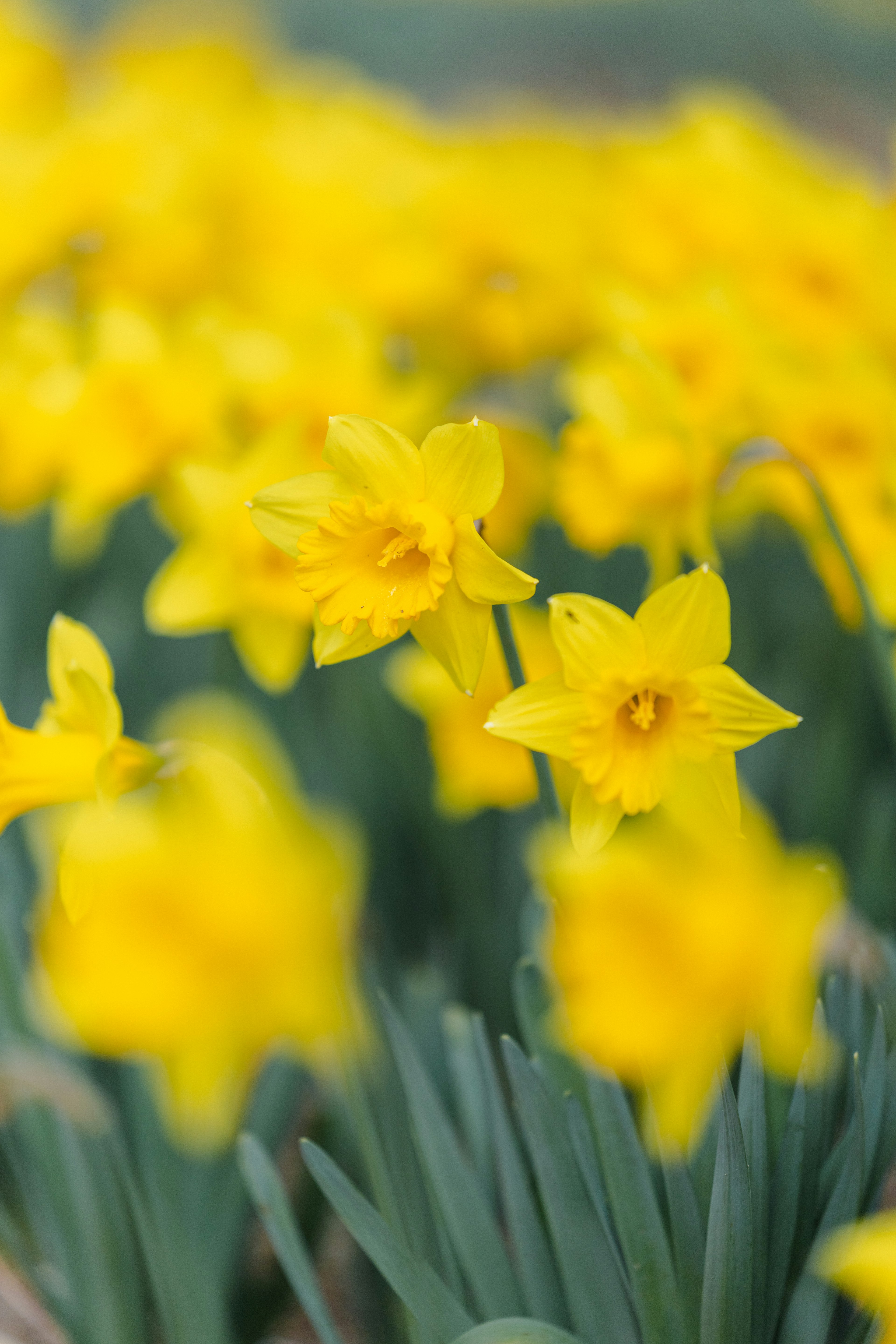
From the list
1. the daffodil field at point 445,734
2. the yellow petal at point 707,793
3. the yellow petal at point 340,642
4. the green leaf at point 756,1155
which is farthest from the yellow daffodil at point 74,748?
the green leaf at point 756,1155

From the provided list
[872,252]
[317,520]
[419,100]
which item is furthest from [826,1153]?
[419,100]

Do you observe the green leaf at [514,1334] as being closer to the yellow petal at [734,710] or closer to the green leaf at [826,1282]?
the green leaf at [826,1282]

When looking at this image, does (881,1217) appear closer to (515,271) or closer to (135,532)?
(515,271)

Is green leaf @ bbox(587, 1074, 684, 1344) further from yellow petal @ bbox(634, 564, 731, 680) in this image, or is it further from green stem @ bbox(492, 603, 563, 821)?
yellow petal @ bbox(634, 564, 731, 680)

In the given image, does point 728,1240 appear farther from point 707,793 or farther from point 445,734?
point 445,734

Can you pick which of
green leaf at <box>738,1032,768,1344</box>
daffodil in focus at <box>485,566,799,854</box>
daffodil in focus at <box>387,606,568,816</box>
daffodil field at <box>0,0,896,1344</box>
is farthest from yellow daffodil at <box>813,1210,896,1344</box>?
daffodil in focus at <box>387,606,568,816</box>

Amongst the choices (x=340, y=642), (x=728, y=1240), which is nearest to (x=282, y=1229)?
(x=728, y=1240)
